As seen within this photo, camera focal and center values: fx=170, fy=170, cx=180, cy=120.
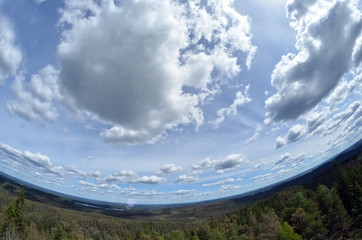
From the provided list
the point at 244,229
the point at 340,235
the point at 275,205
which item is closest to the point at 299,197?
the point at 340,235

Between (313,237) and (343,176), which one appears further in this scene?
(343,176)

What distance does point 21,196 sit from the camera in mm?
60469

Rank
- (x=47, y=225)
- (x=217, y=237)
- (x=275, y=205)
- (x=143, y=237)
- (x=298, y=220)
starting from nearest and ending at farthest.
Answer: (x=298, y=220), (x=217, y=237), (x=143, y=237), (x=275, y=205), (x=47, y=225)

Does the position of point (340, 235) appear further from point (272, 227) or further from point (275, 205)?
point (275, 205)

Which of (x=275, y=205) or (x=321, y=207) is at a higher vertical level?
(x=321, y=207)

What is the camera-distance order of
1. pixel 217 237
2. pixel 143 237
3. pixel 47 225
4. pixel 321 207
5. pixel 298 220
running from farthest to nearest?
pixel 47 225
pixel 143 237
pixel 321 207
pixel 217 237
pixel 298 220

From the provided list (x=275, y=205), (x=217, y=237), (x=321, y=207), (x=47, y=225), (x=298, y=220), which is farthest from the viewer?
(x=47, y=225)

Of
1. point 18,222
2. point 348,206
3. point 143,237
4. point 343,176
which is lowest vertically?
point 143,237

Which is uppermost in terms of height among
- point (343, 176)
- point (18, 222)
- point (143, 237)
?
point (343, 176)

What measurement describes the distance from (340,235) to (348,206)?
41.4 ft

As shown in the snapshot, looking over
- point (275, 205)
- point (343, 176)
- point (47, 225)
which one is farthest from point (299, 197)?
point (47, 225)

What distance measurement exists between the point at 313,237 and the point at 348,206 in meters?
22.2

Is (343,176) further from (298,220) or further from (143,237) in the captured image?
(143,237)

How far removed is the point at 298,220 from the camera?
50.7 metres
